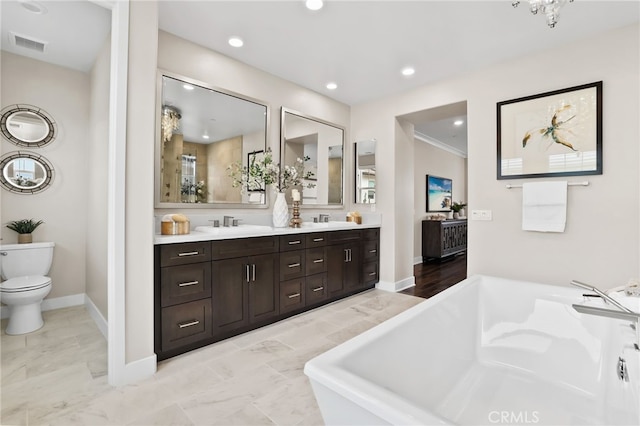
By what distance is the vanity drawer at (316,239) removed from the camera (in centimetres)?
325

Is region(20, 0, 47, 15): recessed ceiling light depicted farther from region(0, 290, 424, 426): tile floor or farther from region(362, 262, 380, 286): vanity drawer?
region(362, 262, 380, 286): vanity drawer

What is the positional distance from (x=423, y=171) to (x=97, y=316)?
6.11 metres

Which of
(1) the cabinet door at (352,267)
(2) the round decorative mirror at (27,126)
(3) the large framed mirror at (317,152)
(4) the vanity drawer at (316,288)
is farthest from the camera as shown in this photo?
(1) the cabinet door at (352,267)

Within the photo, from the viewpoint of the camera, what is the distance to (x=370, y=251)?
412 centimetres

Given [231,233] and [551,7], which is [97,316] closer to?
[231,233]

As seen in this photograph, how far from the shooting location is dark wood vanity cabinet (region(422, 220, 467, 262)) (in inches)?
243

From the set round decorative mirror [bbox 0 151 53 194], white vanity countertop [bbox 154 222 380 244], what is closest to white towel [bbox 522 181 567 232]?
white vanity countertop [bbox 154 222 380 244]

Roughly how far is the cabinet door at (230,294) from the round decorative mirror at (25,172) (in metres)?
2.26

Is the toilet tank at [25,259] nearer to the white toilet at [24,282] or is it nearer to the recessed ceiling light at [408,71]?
the white toilet at [24,282]

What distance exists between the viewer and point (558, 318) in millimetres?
2045

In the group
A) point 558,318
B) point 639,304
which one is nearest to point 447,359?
point 558,318

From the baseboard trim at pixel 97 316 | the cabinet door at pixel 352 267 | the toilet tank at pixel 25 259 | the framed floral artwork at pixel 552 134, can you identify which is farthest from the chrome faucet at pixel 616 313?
the toilet tank at pixel 25 259

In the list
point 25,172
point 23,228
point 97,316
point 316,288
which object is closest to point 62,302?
point 97,316

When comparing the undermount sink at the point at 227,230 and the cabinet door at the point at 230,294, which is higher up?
the undermount sink at the point at 227,230
